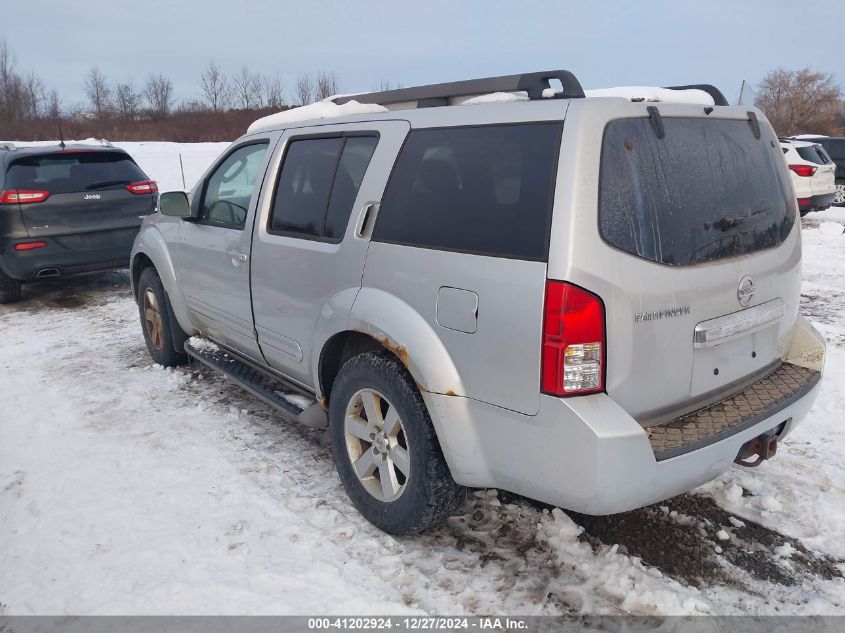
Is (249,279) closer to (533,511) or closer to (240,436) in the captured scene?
(240,436)

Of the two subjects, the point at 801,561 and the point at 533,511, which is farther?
the point at 533,511

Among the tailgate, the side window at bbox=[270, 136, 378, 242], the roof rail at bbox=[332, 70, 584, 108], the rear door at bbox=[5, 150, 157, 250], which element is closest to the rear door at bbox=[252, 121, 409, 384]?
the side window at bbox=[270, 136, 378, 242]

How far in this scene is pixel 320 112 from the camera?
11.8 feet

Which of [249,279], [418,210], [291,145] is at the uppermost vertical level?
[291,145]

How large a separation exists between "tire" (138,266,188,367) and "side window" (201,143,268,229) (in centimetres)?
102

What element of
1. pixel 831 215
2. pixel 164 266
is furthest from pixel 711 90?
pixel 831 215

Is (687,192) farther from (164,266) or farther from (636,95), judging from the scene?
(164,266)

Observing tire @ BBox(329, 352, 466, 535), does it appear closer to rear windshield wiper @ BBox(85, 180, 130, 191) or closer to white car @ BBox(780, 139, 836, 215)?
rear windshield wiper @ BBox(85, 180, 130, 191)

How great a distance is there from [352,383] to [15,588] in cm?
157

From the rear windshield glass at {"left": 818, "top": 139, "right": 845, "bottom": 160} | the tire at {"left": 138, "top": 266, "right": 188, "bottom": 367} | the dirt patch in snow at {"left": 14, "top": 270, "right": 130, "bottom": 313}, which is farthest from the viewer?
the rear windshield glass at {"left": 818, "top": 139, "right": 845, "bottom": 160}

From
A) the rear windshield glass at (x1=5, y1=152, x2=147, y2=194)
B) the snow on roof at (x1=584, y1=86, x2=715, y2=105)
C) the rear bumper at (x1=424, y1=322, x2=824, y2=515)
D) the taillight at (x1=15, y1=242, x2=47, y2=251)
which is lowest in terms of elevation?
the rear bumper at (x1=424, y1=322, x2=824, y2=515)

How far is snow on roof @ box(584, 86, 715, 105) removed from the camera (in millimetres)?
2607

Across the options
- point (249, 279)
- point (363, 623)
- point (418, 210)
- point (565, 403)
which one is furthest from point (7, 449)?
point (565, 403)

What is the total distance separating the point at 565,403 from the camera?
220cm
